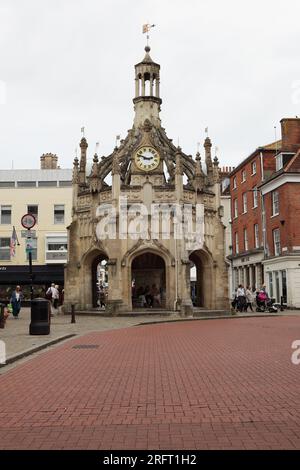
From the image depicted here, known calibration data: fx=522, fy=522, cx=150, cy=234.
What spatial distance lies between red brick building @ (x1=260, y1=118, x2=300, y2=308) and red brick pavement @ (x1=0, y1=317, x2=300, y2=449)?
24.1 meters

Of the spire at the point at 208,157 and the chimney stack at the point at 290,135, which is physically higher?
the chimney stack at the point at 290,135

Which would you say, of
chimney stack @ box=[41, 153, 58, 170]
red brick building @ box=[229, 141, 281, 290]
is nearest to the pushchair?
red brick building @ box=[229, 141, 281, 290]

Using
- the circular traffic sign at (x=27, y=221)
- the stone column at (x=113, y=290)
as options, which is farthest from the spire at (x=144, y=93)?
the circular traffic sign at (x=27, y=221)

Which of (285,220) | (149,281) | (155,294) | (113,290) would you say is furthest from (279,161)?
(113,290)

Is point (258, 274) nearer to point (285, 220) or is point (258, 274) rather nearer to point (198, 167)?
point (285, 220)

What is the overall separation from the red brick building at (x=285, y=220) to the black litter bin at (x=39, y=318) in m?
23.7

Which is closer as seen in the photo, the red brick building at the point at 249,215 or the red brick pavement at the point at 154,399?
the red brick pavement at the point at 154,399

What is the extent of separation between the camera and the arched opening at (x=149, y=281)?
32094mm

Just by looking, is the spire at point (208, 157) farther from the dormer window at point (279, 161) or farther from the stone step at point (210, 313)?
the dormer window at point (279, 161)

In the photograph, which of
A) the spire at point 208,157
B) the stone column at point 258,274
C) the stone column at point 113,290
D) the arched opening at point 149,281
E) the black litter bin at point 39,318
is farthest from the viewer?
the stone column at point 258,274

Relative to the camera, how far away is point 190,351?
1268 centimetres

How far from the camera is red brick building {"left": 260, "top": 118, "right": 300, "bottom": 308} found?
3650 cm

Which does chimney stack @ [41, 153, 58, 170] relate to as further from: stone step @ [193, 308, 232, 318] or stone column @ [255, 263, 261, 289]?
stone step @ [193, 308, 232, 318]

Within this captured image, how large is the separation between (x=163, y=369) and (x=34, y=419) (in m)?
4.05
